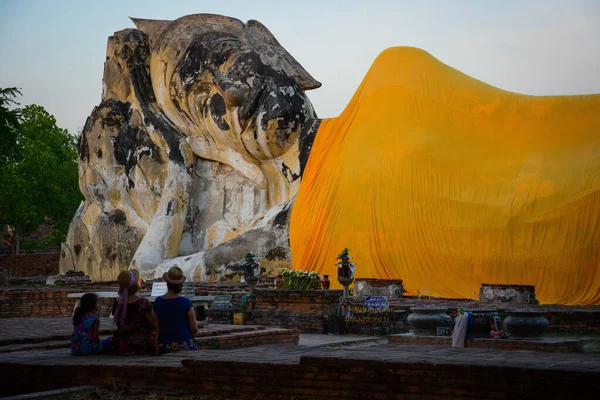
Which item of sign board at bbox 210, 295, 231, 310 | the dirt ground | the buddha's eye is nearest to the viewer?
the dirt ground

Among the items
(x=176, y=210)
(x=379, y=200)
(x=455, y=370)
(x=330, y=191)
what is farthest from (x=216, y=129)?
(x=455, y=370)

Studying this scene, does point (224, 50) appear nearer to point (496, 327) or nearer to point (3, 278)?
point (3, 278)

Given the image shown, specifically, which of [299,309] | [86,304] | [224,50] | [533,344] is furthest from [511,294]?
[224,50]

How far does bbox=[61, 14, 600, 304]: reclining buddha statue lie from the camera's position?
47.8 ft

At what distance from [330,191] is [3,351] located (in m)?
11.1

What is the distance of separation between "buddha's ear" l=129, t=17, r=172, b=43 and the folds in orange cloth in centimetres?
635

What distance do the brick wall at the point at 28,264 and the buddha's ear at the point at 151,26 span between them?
13.2m

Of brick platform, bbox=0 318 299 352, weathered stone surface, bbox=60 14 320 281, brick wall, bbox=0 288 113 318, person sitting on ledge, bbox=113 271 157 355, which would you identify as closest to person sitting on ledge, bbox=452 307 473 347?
brick platform, bbox=0 318 299 352

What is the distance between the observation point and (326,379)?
16.9 ft

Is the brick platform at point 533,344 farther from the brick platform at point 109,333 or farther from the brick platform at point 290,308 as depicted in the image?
the brick platform at point 109,333

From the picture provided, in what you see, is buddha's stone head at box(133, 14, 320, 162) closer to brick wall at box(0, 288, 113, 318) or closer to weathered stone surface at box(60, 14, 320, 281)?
weathered stone surface at box(60, 14, 320, 281)

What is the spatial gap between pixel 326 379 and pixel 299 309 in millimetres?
6385

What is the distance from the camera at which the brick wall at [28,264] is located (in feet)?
108

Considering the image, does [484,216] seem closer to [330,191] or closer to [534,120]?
[534,120]
